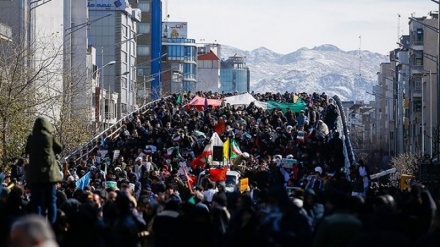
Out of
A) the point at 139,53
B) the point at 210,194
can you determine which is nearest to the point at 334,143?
the point at 210,194

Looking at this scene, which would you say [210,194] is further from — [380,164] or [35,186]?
[380,164]

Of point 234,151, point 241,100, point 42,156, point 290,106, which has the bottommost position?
point 234,151

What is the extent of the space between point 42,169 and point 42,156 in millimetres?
199

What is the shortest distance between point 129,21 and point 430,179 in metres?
103

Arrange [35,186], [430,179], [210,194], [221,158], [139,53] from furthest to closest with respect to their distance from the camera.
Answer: [139,53], [221,158], [430,179], [210,194], [35,186]

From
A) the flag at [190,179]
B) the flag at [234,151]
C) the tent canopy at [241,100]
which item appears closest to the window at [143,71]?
the tent canopy at [241,100]

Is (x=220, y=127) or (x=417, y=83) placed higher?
(x=417, y=83)

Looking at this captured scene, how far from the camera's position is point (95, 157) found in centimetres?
4425

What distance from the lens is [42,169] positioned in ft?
61.3

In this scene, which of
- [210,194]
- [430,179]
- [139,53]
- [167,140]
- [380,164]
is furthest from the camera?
[139,53]

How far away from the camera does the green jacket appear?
61.3 feet

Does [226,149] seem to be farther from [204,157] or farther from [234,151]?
[204,157]

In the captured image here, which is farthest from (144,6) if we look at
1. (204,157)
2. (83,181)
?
(83,181)

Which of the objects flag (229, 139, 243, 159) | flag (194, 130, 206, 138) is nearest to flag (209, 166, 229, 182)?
flag (229, 139, 243, 159)
